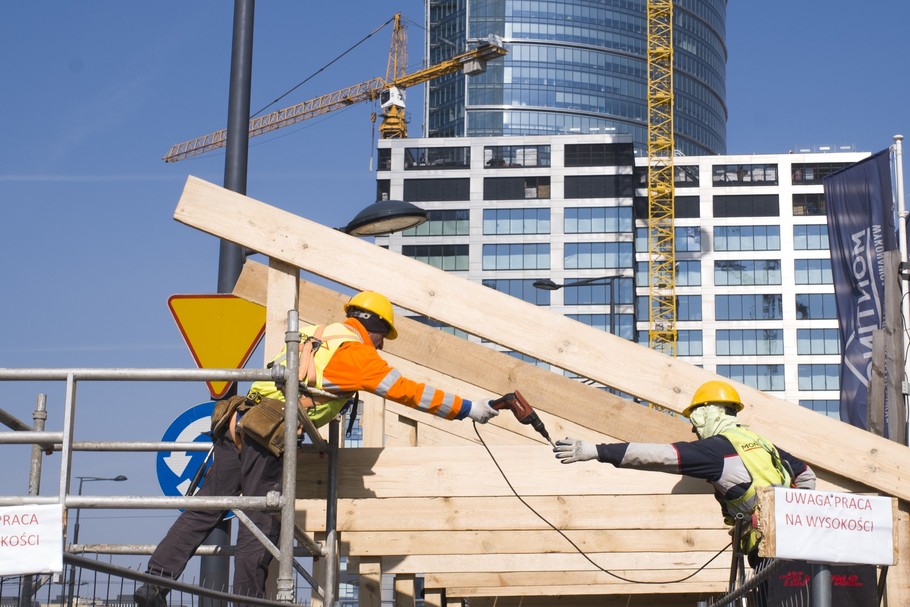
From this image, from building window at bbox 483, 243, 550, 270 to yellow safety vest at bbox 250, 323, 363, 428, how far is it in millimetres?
77904

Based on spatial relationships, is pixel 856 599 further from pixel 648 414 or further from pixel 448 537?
pixel 448 537

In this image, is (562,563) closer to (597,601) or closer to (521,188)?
(597,601)

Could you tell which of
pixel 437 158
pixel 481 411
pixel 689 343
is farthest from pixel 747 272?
pixel 481 411

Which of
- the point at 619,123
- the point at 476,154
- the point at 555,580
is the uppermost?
the point at 619,123

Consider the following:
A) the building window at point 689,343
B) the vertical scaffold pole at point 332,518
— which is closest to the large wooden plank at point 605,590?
the vertical scaffold pole at point 332,518

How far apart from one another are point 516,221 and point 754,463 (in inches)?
3082

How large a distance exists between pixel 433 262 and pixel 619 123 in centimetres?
5185

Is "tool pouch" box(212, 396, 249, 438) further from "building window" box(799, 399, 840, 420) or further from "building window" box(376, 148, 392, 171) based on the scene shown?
"building window" box(799, 399, 840, 420)

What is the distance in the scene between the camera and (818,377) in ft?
281

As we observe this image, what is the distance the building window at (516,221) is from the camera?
84.0 metres

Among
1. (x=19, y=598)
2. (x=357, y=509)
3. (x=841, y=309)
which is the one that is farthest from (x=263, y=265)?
(x=841, y=309)

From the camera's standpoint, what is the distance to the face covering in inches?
257

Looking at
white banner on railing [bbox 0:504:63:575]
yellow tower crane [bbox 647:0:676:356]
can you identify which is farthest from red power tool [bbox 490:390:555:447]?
yellow tower crane [bbox 647:0:676:356]

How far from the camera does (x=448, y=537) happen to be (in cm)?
883
